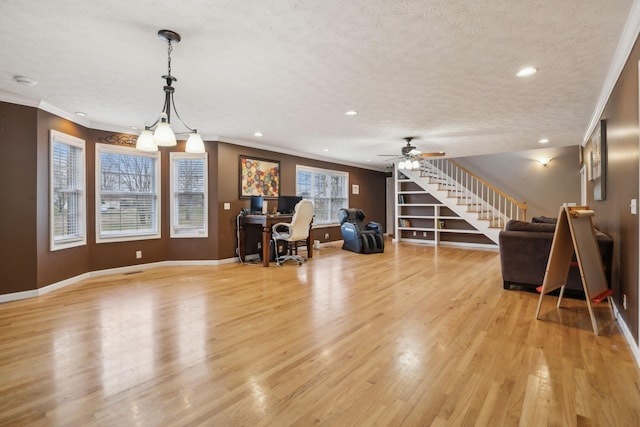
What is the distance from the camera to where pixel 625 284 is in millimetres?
2697

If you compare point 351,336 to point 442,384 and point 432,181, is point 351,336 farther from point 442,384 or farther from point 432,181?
point 432,181

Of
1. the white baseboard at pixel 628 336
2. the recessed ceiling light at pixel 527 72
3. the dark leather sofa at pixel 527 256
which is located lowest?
the white baseboard at pixel 628 336

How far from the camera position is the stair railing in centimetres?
812

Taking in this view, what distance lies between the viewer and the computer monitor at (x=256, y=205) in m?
6.19

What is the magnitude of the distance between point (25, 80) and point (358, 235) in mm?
5847

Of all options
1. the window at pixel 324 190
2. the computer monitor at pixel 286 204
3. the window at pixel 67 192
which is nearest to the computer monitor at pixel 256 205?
the computer monitor at pixel 286 204

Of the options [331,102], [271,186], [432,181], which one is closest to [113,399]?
[331,102]

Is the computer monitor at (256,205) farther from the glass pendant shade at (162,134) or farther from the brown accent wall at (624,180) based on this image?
the brown accent wall at (624,180)

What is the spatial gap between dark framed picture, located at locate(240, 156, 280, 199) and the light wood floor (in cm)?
265

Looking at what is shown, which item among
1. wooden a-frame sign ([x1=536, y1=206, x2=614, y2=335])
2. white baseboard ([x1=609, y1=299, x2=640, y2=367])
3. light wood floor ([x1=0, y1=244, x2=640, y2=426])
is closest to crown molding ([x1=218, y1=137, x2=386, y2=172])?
light wood floor ([x1=0, y1=244, x2=640, y2=426])

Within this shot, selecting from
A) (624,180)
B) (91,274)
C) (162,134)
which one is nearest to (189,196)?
(91,274)

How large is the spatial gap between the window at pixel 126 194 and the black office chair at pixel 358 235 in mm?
3976

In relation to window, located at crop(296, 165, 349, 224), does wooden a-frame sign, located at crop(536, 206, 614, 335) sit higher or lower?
lower

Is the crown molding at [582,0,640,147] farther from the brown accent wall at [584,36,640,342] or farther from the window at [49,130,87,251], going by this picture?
the window at [49,130,87,251]
